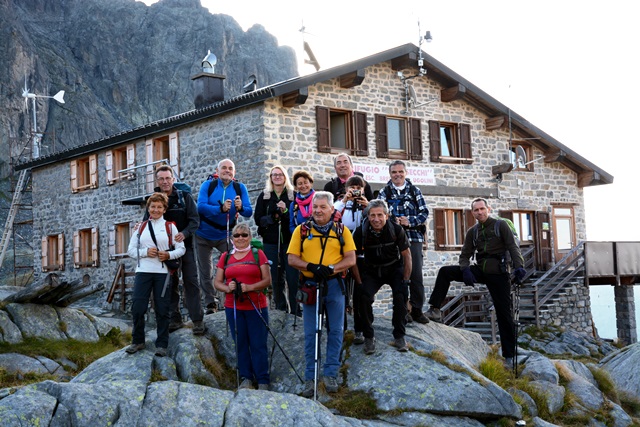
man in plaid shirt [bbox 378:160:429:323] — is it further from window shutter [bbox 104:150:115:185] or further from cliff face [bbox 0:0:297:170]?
cliff face [bbox 0:0:297:170]

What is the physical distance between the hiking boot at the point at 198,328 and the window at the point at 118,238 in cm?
1465

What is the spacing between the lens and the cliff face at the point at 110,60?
45588 millimetres

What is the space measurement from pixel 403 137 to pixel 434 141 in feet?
3.31

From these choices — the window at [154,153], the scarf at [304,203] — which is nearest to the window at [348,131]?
the window at [154,153]

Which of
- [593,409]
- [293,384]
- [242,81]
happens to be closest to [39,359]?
[293,384]

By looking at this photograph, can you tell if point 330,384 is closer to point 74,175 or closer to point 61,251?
point 74,175

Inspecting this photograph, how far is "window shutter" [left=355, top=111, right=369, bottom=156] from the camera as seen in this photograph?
19.7m

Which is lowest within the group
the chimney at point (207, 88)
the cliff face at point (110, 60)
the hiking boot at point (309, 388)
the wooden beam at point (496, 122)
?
the hiking boot at point (309, 388)

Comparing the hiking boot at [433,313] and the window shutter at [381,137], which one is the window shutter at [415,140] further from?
the hiking boot at [433,313]

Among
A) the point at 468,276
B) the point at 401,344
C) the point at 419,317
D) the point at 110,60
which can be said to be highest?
the point at 110,60

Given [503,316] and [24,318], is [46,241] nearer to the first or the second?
[24,318]

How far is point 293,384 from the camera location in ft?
26.0

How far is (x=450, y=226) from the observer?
2136cm

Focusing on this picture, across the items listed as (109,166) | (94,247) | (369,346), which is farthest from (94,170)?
(369,346)
